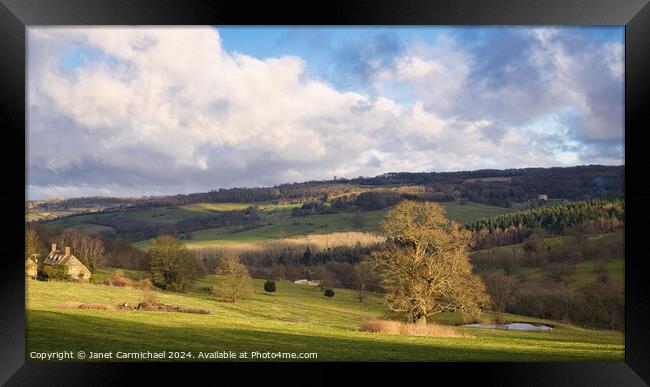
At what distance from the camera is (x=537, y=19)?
570 centimetres

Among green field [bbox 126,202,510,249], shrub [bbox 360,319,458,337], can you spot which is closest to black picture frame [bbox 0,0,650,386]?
shrub [bbox 360,319,458,337]

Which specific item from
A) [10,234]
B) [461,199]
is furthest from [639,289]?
[461,199]

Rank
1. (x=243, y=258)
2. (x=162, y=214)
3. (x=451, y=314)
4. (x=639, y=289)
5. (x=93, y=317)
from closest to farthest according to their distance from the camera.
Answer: (x=639, y=289) < (x=93, y=317) < (x=451, y=314) < (x=243, y=258) < (x=162, y=214)

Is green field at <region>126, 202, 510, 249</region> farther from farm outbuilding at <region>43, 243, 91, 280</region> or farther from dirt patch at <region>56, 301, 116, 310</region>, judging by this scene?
dirt patch at <region>56, 301, 116, 310</region>

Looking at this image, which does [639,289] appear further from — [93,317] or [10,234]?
[93,317]

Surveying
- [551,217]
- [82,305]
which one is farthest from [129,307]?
[551,217]

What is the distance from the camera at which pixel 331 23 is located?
5605 millimetres

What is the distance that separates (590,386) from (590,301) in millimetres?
13174

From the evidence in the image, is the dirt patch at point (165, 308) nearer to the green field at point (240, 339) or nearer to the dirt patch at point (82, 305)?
the green field at point (240, 339)

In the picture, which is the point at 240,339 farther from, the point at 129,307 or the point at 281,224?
the point at 281,224

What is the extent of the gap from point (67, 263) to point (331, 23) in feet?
39.7

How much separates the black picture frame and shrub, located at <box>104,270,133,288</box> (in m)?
9.20

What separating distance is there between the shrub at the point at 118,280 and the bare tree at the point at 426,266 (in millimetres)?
7817

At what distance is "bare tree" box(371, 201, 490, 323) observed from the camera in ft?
34.7
